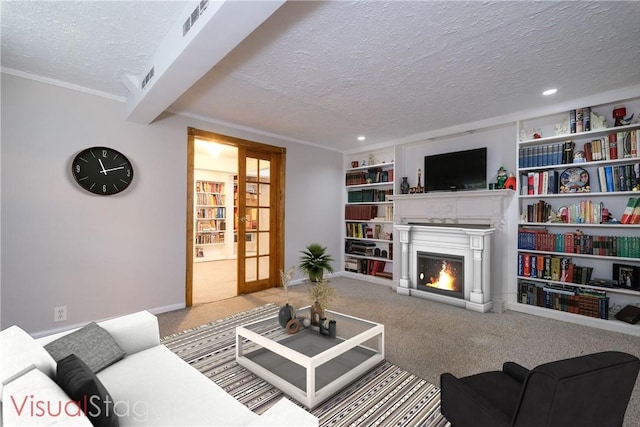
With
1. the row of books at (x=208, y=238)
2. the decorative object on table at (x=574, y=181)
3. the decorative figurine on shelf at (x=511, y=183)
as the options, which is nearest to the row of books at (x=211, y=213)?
the row of books at (x=208, y=238)

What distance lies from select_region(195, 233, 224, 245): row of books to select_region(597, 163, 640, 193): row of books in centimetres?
755

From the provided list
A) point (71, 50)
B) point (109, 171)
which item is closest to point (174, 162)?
point (109, 171)

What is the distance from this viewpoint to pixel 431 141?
468 centimetres

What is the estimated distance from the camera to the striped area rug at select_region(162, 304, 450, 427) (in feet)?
5.71

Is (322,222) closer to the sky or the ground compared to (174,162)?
closer to the ground

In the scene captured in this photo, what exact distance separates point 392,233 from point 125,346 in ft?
13.8

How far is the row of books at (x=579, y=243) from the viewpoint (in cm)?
300

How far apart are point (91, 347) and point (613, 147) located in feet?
16.0

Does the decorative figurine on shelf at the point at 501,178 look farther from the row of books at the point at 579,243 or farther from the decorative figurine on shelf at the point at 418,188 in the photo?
the decorative figurine on shelf at the point at 418,188

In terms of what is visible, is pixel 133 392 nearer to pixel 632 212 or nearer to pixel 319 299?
pixel 319 299

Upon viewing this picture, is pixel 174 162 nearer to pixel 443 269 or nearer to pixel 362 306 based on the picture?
pixel 362 306

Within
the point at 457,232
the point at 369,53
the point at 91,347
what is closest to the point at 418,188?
the point at 457,232

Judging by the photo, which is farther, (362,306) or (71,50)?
(362,306)

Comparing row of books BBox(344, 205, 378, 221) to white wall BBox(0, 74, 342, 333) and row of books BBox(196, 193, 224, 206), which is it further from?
row of books BBox(196, 193, 224, 206)
